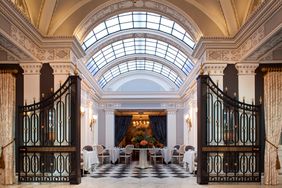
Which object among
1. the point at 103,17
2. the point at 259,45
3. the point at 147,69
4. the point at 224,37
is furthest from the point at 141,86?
the point at 259,45

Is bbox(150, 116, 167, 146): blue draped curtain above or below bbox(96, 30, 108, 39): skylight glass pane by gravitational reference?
below

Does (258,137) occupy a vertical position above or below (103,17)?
below

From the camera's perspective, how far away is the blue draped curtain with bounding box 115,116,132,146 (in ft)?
98.4

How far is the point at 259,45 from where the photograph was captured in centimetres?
1047

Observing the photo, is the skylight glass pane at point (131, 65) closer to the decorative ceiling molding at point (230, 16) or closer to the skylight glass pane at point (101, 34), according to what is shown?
the skylight glass pane at point (101, 34)

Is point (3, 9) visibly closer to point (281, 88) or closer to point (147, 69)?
point (281, 88)

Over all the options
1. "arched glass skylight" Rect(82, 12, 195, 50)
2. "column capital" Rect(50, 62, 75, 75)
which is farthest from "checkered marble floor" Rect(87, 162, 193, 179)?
"arched glass skylight" Rect(82, 12, 195, 50)

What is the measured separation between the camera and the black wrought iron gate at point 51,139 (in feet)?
39.0

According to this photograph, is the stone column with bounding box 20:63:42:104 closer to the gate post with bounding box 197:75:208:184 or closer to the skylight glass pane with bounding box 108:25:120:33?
the gate post with bounding box 197:75:208:184

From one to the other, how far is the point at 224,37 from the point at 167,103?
1396 centimetres

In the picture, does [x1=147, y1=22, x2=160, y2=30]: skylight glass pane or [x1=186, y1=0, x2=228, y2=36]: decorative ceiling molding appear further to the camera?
[x1=147, y1=22, x2=160, y2=30]: skylight glass pane

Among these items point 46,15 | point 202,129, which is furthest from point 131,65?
point 202,129

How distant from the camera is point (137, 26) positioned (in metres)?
19.0

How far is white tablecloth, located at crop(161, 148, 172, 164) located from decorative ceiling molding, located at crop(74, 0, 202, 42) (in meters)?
11.2
